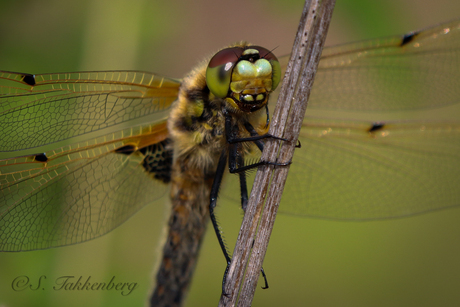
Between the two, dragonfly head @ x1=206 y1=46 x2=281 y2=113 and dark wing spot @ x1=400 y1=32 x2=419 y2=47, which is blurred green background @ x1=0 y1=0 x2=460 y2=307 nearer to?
dark wing spot @ x1=400 y1=32 x2=419 y2=47

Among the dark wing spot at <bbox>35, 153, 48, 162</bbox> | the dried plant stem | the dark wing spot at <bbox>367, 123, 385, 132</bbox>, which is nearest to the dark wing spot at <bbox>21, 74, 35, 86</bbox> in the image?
the dark wing spot at <bbox>35, 153, 48, 162</bbox>

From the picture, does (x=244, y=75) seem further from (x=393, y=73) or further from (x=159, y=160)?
(x=393, y=73)

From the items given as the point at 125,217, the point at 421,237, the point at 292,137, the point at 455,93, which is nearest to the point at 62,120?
the point at 125,217

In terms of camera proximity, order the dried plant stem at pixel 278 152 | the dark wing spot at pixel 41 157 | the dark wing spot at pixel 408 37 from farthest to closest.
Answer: the dark wing spot at pixel 408 37 → the dark wing spot at pixel 41 157 → the dried plant stem at pixel 278 152

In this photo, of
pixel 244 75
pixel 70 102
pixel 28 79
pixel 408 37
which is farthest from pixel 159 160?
pixel 408 37

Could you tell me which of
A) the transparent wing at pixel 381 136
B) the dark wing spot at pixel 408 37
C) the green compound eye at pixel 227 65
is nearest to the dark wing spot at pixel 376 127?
the transparent wing at pixel 381 136

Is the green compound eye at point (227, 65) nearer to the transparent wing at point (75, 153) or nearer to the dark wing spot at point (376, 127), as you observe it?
the transparent wing at point (75, 153)
